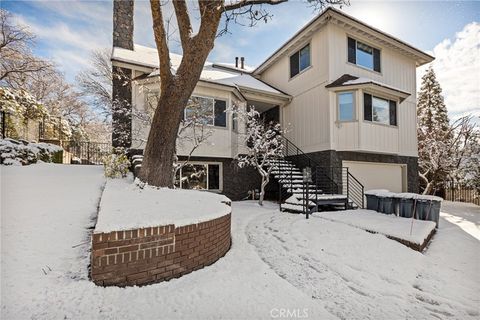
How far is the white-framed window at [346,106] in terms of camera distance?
1023 cm

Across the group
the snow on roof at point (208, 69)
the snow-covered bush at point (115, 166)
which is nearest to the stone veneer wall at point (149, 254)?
the snow-covered bush at point (115, 166)

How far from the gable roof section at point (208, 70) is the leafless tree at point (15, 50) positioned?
264 inches

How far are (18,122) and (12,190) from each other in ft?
25.9

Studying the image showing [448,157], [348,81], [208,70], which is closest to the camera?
[348,81]

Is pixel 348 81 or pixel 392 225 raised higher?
pixel 348 81

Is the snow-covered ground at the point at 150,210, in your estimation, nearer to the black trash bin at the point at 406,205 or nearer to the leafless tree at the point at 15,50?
the black trash bin at the point at 406,205

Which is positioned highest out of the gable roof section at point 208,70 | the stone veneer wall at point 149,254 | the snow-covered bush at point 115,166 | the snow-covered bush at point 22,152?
the gable roof section at point 208,70

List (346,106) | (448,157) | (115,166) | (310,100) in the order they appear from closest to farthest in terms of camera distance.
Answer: (115,166) → (346,106) → (310,100) → (448,157)

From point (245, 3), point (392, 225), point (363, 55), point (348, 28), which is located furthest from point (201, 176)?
point (363, 55)

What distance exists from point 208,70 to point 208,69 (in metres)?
0.42

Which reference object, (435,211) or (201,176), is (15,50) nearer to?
(201,176)

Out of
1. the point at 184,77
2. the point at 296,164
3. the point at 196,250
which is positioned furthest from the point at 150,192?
the point at 296,164

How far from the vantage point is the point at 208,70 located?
1280 cm

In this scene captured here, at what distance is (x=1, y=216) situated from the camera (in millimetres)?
3305
